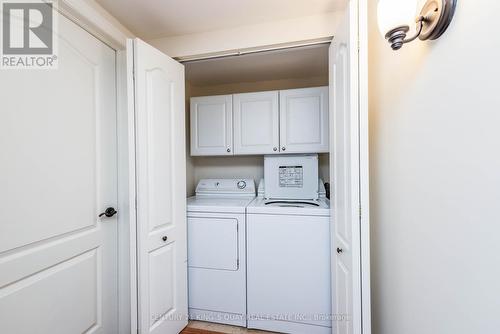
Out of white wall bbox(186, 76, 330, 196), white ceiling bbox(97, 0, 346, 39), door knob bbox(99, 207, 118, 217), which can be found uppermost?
white ceiling bbox(97, 0, 346, 39)

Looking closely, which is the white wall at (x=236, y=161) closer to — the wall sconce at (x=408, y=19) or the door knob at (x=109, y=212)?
the door knob at (x=109, y=212)

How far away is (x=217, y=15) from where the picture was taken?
1.53 m

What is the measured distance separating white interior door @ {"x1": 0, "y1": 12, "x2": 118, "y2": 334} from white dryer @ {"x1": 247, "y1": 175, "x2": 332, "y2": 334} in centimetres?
104

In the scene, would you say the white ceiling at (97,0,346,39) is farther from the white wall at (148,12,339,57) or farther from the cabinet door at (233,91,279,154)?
the cabinet door at (233,91,279,154)

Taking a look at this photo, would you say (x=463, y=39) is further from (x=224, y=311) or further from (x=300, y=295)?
(x=224, y=311)

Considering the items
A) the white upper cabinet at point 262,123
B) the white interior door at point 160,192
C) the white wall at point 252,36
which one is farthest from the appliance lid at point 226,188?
the white wall at point 252,36

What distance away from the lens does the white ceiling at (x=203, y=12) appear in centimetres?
141

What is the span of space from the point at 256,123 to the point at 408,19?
5.18 ft

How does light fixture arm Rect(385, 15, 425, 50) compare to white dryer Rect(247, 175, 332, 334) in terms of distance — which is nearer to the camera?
light fixture arm Rect(385, 15, 425, 50)

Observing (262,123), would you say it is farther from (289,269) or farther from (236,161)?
(289,269)

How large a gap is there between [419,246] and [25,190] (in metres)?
1.74

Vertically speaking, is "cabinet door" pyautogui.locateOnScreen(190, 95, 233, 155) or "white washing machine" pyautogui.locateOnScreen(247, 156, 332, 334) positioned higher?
"cabinet door" pyautogui.locateOnScreen(190, 95, 233, 155)

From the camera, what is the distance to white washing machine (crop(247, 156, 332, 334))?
5.56 feet

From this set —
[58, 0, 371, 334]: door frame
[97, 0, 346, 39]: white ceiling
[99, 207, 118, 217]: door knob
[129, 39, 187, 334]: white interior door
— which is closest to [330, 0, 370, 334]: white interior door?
[58, 0, 371, 334]: door frame
